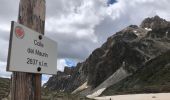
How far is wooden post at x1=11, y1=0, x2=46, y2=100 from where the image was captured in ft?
14.8

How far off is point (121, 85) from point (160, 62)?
1492cm

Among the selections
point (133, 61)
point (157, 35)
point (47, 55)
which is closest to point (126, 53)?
point (133, 61)

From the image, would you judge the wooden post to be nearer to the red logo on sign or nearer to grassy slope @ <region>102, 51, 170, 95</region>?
the red logo on sign

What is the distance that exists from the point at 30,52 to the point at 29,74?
0.32 meters

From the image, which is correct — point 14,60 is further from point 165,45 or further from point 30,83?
point 165,45

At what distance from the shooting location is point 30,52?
4.53 meters

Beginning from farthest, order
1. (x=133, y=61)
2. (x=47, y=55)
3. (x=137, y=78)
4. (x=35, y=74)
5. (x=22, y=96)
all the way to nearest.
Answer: (x=133, y=61) → (x=137, y=78) → (x=47, y=55) → (x=35, y=74) → (x=22, y=96)

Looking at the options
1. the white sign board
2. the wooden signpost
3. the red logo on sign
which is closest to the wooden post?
the wooden signpost

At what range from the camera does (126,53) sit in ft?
536

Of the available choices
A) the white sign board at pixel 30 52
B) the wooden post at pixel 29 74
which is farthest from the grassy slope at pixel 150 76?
the wooden post at pixel 29 74

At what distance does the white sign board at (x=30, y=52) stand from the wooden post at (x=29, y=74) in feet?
0.40

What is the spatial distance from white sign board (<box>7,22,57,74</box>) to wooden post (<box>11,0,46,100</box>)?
0.40 ft

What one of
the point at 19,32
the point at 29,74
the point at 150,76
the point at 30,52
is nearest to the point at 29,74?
the point at 29,74

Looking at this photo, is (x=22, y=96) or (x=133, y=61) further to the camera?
(x=133, y=61)
